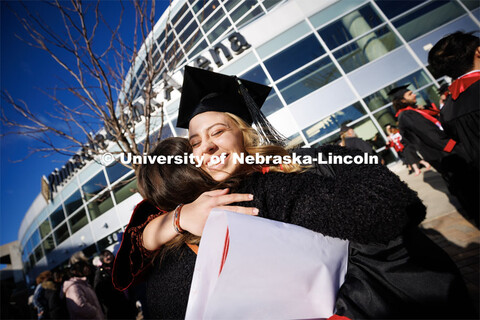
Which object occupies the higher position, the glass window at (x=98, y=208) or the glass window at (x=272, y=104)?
the glass window at (x=98, y=208)

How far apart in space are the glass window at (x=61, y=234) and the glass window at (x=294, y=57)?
18855 millimetres

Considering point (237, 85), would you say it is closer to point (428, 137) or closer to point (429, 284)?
point (429, 284)

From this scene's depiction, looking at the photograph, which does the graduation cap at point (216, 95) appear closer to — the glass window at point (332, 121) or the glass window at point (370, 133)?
the glass window at point (332, 121)

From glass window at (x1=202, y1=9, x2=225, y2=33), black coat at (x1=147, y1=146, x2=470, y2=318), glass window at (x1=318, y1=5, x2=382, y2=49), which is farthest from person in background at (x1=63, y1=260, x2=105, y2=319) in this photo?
glass window at (x1=202, y1=9, x2=225, y2=33)

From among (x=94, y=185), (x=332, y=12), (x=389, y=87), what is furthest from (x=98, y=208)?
(x=389, y=87)

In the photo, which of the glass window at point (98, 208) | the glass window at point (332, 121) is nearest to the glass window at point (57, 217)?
the glass window at point (98, 208)

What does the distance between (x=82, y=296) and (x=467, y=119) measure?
5.48 metres

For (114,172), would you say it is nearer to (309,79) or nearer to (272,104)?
(272,104)

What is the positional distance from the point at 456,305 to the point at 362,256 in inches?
12.9

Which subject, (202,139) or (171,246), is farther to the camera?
(202,139)

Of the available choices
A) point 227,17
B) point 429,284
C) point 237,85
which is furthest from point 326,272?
point 227,17

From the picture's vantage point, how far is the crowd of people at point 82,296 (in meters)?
3.38

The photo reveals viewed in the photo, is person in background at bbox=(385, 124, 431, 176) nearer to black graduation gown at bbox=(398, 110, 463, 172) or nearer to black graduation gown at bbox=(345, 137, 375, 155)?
black graduation gown at bbox=(345, 137, 375, 155)

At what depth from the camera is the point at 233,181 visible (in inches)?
39.1
